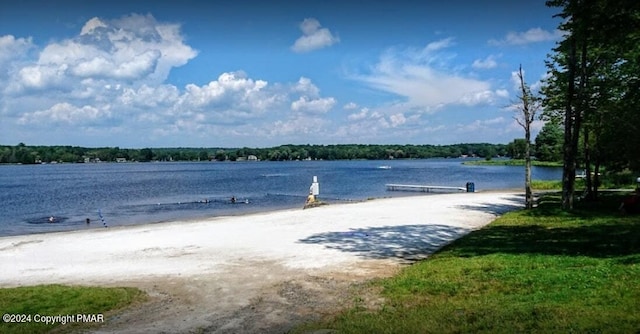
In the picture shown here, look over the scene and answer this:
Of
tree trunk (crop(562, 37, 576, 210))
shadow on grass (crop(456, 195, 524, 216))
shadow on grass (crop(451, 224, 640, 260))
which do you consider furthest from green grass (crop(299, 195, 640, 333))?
shadow on grass (crop(456, 195, 524, 216))

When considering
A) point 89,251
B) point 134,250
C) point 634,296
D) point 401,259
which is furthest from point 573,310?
point 89,251

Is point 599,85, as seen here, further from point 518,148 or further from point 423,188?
point 518,148

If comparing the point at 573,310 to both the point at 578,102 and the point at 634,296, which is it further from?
the point at 578,102

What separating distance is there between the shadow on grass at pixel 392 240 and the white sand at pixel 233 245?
0.11 ft

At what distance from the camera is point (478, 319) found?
28.2 feet

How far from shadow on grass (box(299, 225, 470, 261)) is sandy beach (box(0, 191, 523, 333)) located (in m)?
0.04

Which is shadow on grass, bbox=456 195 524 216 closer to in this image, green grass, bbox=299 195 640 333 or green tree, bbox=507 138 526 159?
green grass, bbox=299 195 640 333

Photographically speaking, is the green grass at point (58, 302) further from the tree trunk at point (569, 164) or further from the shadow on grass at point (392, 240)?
the tree trunk at point (569, 164)

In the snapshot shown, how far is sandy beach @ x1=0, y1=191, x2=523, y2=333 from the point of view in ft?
35.2

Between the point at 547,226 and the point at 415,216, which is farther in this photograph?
the point at 415,216

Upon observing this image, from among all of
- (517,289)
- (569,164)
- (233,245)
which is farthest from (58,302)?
(569,164)

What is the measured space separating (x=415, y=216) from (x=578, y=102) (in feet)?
31.4

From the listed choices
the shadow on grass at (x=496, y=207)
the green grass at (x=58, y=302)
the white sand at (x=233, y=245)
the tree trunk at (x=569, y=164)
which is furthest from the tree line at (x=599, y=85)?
the green grass at (x=58, y=302)

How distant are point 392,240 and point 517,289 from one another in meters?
9.39
